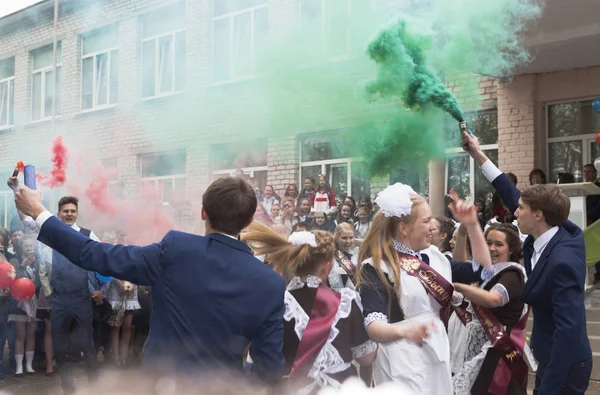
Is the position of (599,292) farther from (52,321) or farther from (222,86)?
(52,321)

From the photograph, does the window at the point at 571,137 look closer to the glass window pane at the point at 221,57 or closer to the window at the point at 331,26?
the window at the point at 331,26

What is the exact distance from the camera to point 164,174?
670 cm

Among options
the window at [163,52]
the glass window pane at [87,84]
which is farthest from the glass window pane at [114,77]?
the window at [163,52]

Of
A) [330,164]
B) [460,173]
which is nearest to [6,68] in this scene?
[330,164]

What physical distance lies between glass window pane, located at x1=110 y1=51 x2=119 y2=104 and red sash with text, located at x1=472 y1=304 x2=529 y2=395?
3754mm

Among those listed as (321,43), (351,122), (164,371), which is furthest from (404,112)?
(164,371)

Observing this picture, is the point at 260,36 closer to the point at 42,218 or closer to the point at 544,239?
the point at 544,239

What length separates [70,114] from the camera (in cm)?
637

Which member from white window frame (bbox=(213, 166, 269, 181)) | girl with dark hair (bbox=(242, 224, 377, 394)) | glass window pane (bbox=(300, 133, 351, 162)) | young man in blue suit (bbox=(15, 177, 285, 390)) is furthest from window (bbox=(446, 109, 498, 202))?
young man in blue suit (bbox=(15, 177, 285, 390))

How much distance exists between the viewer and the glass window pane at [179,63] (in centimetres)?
578

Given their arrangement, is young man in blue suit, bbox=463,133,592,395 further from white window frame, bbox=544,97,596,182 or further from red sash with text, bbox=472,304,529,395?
white window frame, bbox=544,97,596,182

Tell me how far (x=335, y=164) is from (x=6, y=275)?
4.25 metres

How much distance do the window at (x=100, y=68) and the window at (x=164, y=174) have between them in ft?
2.40

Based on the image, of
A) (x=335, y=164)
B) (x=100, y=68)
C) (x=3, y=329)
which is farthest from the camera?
(x=335, y=164)
